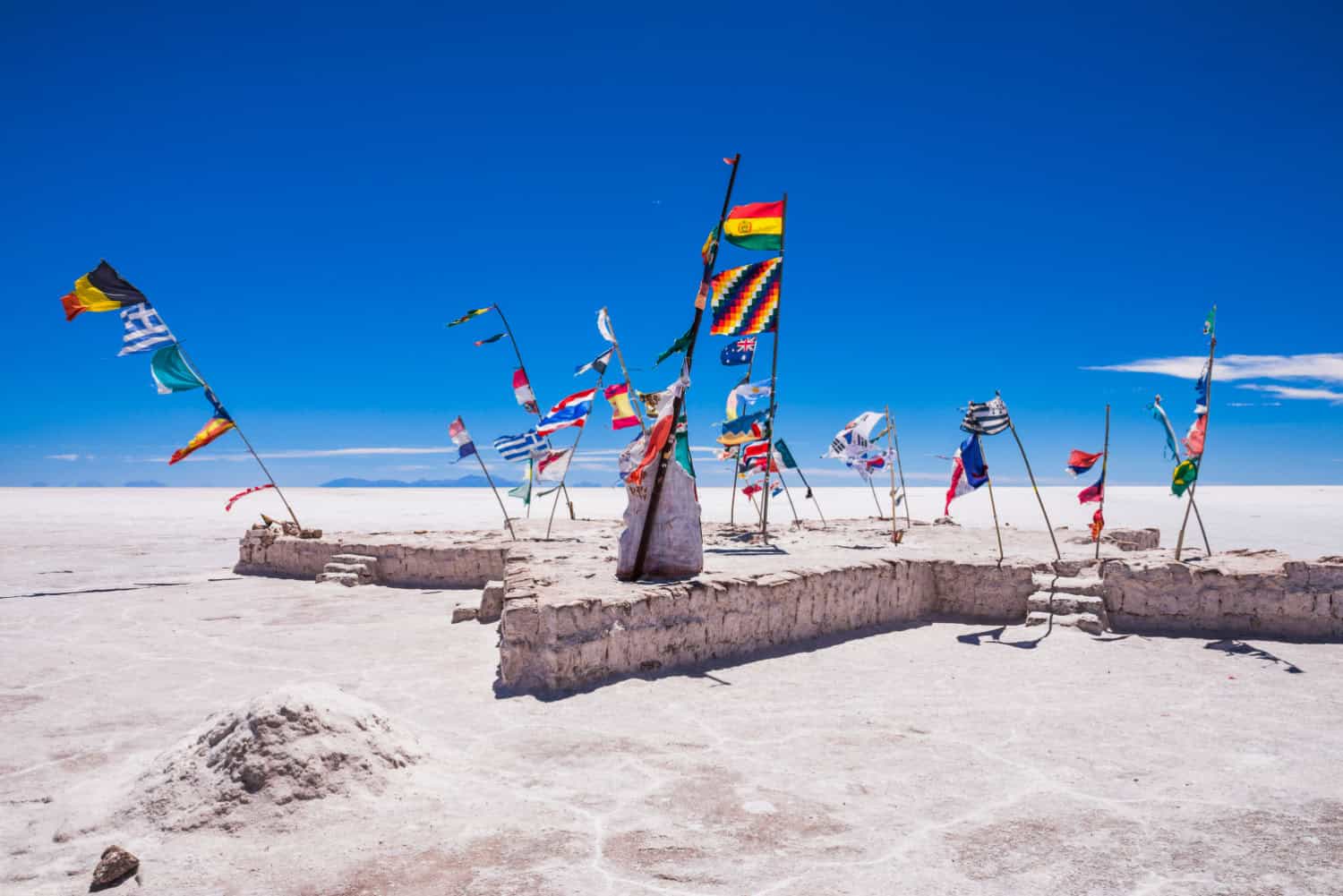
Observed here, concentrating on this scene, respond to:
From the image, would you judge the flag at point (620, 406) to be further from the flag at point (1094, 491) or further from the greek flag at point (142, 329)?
the greek flag at point (142, 329)

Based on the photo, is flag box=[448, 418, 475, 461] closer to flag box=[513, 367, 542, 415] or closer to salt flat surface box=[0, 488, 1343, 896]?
flag box=[513, 367, 542, 415]

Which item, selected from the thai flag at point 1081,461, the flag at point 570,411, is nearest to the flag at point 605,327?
the flag at point 570,411

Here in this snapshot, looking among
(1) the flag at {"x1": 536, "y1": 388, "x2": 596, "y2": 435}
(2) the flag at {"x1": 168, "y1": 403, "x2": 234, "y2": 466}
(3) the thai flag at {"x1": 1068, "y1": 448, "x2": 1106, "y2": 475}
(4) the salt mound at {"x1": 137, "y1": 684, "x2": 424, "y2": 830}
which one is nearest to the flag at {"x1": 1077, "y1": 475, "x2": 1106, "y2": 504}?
(3) the thai flag at {"x1": 1068, "y1": 448, "x2": 1106, "y2": 475}

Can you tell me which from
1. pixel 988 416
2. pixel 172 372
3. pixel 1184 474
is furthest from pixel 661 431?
pixel 172 372

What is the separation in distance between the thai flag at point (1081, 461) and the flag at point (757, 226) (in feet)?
16.1

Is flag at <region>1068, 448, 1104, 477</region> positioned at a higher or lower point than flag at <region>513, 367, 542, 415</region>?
lower

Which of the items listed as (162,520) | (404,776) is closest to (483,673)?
(404,776)

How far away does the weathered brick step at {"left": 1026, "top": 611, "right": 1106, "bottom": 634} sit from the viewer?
923cm

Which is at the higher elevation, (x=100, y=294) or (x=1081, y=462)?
(x=100, y=294)

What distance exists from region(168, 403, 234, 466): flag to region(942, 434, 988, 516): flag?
39.8 feet

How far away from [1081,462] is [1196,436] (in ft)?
4.77

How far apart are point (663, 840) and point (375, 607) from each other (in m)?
8.64

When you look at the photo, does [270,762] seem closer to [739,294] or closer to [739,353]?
[739,294]

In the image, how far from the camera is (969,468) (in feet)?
34.7
